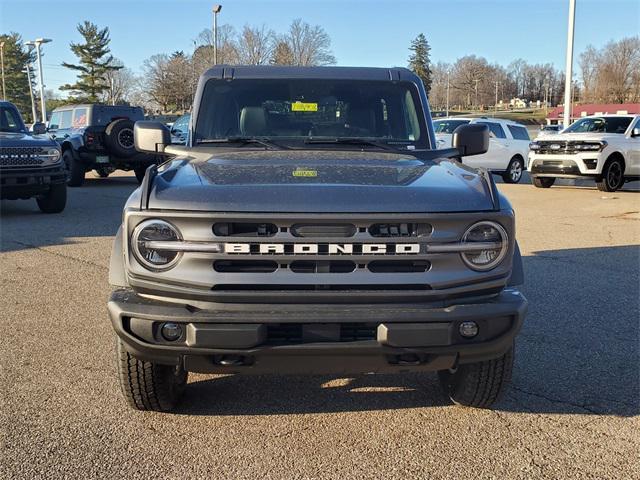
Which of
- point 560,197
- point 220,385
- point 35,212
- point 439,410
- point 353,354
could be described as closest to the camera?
point 353,354

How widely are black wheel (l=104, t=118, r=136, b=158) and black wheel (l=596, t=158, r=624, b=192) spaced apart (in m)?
10.9

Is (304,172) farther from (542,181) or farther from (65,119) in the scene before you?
(65,119)

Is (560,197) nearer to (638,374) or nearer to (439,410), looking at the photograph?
(638,374)

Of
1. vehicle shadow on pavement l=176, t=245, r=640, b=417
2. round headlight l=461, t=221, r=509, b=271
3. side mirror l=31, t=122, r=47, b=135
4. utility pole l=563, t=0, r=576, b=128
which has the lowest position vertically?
vehicle shadow on pavement l=176, t=245, r=640, b=417

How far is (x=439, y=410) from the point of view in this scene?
3.54 meters

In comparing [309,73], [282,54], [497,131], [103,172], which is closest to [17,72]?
[282,54]

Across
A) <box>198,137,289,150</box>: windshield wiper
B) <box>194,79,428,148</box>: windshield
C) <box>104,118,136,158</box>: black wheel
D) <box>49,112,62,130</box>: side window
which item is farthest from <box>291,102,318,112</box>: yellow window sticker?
<box>49,112,62,130</box>: side window

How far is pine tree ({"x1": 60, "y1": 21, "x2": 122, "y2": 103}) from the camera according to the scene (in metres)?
75.7

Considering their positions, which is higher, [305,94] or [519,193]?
[305,94]

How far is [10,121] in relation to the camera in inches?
436

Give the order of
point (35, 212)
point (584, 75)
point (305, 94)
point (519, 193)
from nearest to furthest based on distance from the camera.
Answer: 1. point (305, 94)
2. point (35, 212)
3. point (519, 193)
4. point (584, 75)

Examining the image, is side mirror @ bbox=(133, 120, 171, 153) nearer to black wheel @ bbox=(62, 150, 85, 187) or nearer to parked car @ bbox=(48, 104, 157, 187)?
parked car @ bbox=(48, 104, 157, 187)

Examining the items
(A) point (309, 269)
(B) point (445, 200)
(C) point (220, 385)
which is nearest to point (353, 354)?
(A) point (309, 269)

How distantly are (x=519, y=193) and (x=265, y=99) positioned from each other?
12.5 m
